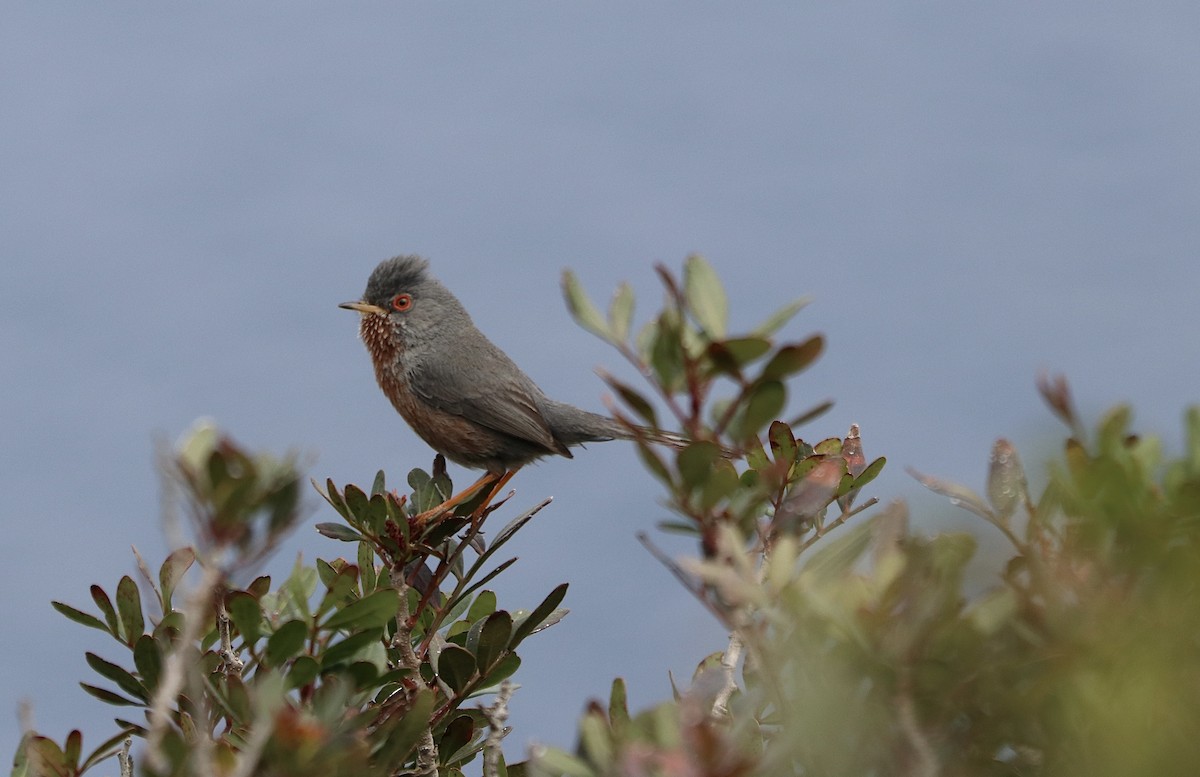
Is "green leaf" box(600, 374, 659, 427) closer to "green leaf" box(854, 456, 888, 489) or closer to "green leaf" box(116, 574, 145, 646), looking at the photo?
"green leaf" box(854, 456, 888, 489)

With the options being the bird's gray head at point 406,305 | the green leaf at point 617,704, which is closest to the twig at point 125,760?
the green leaf at point 617,704

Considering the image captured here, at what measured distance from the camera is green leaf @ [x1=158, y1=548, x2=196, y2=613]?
355 centimetres

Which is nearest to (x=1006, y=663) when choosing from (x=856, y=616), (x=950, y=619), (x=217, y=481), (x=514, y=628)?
(x=950, y=619)

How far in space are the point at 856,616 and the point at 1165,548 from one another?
56 cm

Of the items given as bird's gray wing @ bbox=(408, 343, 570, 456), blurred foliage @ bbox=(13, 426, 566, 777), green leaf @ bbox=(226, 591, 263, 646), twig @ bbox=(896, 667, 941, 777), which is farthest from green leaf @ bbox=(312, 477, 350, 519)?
bird's gray wing @ bbox=(408, 343, 570, 456)

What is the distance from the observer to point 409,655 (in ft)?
12.2

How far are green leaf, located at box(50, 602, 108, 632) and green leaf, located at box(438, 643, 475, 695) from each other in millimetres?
952

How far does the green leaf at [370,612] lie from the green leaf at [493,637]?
27.6 inches

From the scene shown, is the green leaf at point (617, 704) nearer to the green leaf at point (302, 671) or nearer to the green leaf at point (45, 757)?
the green leaf at point (302, 671)

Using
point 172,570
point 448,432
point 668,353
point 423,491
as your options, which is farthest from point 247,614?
point 448,432

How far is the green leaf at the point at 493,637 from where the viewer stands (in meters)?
3.45

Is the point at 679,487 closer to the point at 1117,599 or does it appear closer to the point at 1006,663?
the point at 1006,663

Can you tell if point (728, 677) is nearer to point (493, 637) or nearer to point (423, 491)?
point (493, 637)

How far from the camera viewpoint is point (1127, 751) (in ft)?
5.33
